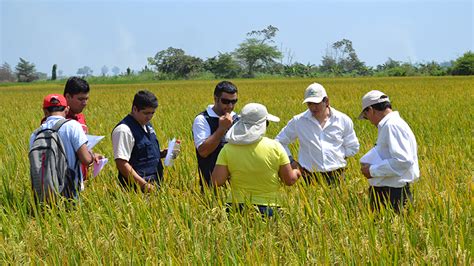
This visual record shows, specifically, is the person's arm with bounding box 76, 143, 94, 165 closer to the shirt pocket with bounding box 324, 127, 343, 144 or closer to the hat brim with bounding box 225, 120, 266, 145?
the hat brim with bounding box 225, 120, 266, 145

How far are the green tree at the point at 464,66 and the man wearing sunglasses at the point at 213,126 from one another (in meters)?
51.9

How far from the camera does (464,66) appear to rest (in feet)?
172

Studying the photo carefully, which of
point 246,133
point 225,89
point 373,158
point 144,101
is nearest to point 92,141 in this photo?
point 144,101

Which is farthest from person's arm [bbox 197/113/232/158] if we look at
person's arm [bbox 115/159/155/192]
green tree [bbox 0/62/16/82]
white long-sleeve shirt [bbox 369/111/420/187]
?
green tree [bbox 0/62/16/82]

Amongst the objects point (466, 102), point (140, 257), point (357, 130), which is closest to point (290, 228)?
point (140, 257)

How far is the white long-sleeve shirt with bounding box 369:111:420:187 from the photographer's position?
11.1 ft

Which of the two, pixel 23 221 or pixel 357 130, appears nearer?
pixel 23 221

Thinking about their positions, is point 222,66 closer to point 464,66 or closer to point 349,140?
point 464,66

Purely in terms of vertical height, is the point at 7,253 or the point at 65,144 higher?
the point at 65,144

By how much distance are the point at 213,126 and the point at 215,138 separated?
24cm

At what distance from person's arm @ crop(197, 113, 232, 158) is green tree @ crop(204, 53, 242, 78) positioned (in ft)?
222

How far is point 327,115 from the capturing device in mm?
4430

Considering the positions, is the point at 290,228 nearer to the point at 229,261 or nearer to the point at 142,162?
the point at 229,261

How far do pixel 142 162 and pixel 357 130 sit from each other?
5.59 metres
